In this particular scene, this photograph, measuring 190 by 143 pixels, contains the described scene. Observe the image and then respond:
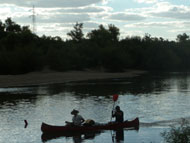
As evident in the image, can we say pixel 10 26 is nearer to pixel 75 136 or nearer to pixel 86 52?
pixel 86 52

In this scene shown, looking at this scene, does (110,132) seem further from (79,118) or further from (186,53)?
(186,53)

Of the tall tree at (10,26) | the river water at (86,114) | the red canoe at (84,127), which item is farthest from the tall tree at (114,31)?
the red canoe at (84,127)

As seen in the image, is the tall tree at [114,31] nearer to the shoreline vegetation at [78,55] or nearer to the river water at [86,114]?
the shoreline vegetation at [78,55]

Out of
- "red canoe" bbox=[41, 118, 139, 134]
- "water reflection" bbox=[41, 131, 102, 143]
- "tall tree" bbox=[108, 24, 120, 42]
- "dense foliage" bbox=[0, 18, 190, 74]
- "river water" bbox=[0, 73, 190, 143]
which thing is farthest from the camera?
"tall tree" bbox=[108, 24, 120, 42]

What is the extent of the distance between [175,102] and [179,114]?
8.86 meters

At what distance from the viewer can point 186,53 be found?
148 meters

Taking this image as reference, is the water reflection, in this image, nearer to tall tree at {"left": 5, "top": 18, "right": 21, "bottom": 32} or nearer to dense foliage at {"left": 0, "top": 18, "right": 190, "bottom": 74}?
dense foliage at {"left": 0, "top": 18, "right": 190, "bottom": 74}

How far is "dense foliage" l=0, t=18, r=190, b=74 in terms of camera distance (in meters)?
91.5

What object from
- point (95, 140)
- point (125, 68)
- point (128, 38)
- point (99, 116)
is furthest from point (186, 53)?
point (95, 140)

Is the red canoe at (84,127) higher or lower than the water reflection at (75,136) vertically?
higher

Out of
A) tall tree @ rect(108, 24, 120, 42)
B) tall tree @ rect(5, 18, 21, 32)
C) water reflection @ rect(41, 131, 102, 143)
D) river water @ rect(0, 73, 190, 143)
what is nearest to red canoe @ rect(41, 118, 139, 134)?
water reflection @ rect(41, 131, 102, 143)

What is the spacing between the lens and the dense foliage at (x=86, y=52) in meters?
91.5

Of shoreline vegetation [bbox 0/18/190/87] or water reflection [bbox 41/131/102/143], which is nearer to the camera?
water reflection [bbox 41/131/102/143]

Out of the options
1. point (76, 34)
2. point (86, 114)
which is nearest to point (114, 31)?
point (76, 34)
